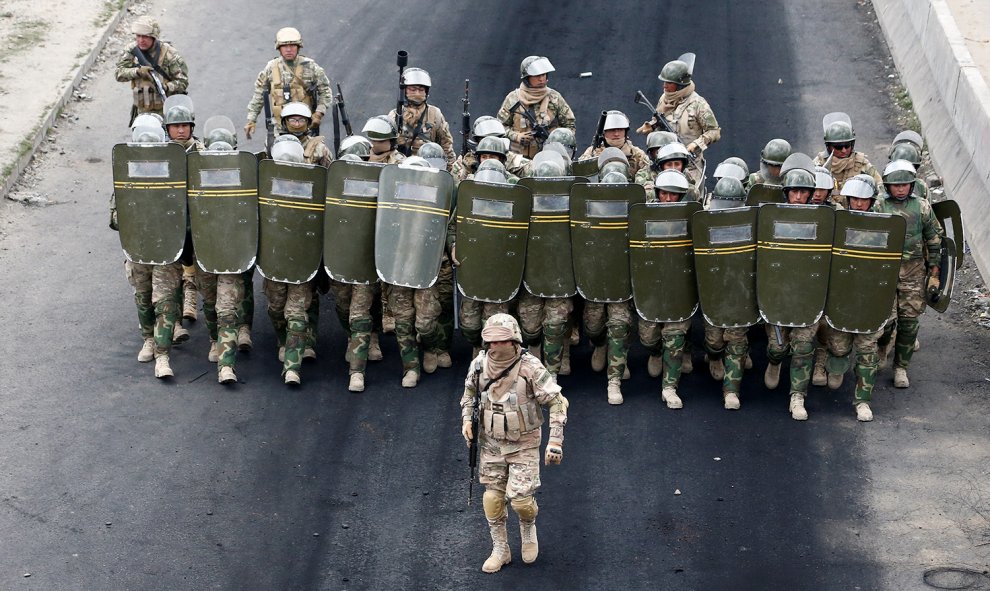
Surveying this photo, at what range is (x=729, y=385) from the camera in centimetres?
1245

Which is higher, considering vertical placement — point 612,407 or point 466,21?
point 466,21

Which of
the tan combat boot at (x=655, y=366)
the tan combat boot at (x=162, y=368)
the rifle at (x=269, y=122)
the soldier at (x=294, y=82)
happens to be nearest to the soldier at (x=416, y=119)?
the soldier at (x=294, y=82)

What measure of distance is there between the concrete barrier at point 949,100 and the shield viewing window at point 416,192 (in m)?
5.70

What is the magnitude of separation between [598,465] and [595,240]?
2.03 meters

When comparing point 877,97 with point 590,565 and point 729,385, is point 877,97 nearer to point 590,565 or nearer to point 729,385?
point 729,385

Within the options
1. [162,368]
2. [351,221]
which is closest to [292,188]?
[351,221]

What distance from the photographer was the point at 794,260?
12102 millimetres

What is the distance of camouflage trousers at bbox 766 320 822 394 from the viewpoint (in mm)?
12266

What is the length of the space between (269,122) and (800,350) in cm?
536

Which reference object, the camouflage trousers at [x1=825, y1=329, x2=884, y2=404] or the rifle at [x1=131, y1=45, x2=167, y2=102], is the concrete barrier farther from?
the rifle at [x1=131, y1=45, x2=167, y2=102]

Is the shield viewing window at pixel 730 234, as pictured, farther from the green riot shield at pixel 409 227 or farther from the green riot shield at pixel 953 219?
the green riot shield at pixel 409 227

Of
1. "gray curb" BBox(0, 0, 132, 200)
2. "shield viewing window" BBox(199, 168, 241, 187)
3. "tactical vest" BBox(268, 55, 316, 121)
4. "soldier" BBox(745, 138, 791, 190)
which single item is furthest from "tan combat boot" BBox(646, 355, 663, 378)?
"gray curb" BBox(0, 0, 132, 200)

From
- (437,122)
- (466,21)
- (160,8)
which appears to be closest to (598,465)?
(437,122)

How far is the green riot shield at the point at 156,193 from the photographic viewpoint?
42.1 ft
